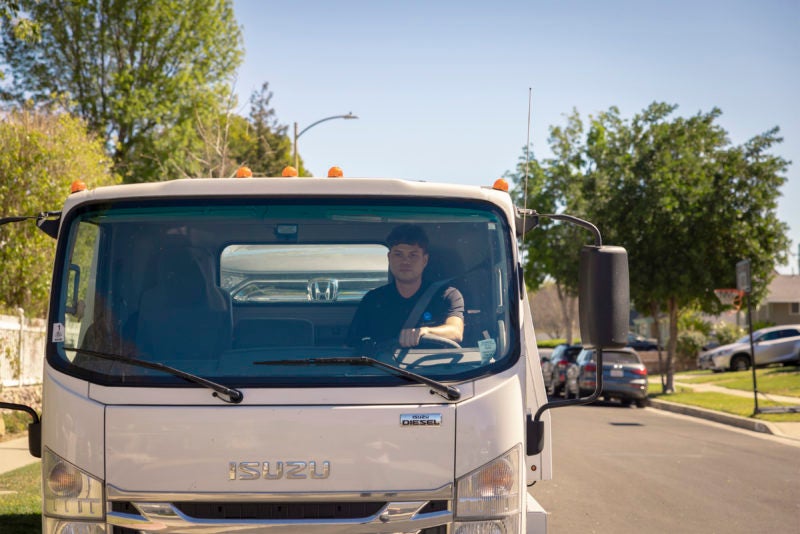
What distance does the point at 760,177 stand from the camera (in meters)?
31.0

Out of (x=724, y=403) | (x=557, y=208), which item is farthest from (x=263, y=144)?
(x=724, y=403)

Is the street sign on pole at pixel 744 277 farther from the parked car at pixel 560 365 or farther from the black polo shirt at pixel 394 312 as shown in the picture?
the black polo shirt at pixel 394 312

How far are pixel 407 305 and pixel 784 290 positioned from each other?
73624 mm

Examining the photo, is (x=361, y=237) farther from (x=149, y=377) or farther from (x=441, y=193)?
(x=149, y=377)

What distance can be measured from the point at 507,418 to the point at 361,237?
1.16m

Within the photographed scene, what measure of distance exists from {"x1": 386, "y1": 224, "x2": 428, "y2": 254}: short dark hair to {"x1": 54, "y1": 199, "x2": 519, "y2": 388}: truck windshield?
2 centimetres

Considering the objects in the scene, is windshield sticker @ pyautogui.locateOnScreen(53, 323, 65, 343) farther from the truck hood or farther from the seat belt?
the seat belt

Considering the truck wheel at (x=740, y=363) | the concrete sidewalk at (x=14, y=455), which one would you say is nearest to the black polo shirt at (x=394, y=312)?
the concrete sidewalk at (x=14, y=455)

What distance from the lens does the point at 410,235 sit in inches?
184

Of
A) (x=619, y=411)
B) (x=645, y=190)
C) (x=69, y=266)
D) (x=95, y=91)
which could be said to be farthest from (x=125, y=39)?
(x=69, y=266)

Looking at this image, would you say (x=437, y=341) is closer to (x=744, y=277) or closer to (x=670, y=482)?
(x=670, y=482)

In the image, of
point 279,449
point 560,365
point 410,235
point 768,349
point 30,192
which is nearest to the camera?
point 279,449

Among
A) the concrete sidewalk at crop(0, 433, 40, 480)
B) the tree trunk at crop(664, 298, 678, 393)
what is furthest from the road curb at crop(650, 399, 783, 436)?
the concrete sidewalk at crop(0, 433, 40, 480)

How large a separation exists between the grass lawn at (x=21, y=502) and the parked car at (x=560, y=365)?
1973 centimetres
